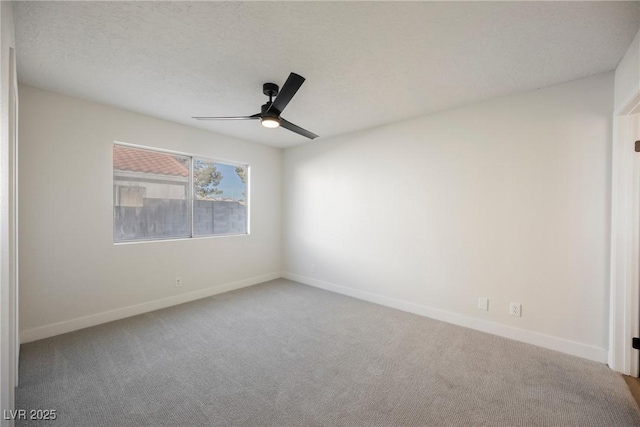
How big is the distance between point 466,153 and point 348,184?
163 centimetres

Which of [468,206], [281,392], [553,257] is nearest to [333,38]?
[468,206]

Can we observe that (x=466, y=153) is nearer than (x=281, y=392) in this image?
No

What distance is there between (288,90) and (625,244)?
2935 millimetres

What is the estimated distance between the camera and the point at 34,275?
8.43 ft

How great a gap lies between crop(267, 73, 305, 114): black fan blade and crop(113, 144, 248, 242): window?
2132 mm

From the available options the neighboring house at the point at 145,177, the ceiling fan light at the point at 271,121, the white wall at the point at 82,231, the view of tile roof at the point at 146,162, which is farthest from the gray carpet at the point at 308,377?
the ceiling fan light at the point at 271,121

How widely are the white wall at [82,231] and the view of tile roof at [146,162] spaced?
0.15 m

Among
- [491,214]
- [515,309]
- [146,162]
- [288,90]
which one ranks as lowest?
[515,309]

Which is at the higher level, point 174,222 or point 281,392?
point 174,222

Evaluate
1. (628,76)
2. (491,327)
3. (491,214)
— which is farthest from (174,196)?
(628,76)

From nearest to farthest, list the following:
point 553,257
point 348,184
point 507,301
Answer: point 553,257, point 507,301, point 348,184

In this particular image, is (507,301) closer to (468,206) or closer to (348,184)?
(468,206)

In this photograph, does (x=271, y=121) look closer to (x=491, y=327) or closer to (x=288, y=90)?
(x=288, y=90)

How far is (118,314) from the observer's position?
3.06m
